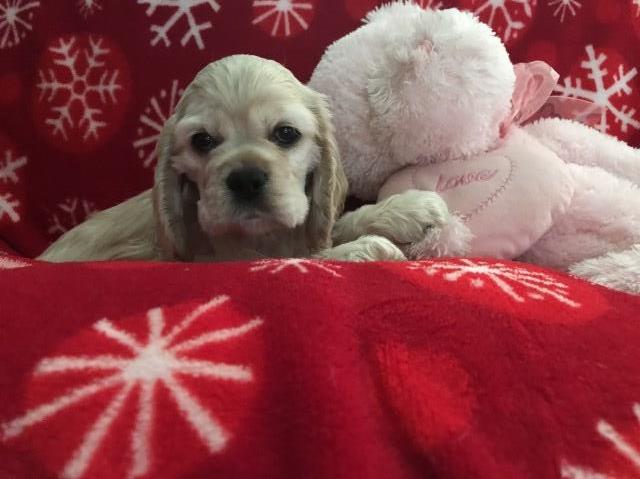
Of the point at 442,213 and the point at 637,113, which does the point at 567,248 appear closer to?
the point at 442,213

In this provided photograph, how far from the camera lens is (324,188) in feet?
5.04

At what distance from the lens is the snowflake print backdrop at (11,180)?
1.75 m

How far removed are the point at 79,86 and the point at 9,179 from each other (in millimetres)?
319

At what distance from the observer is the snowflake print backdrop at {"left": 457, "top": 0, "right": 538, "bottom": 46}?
1818 millimetres

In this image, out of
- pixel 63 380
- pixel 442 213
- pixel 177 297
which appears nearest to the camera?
pixel 63 380

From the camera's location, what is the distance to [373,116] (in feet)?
4.99

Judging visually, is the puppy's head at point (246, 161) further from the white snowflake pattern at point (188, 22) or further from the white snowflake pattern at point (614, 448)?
the white snowflake pattern at point (614, 448)

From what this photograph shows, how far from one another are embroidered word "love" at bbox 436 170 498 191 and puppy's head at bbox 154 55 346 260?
0.25 metres

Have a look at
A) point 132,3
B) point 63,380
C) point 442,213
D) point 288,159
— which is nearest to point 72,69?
point 132,3

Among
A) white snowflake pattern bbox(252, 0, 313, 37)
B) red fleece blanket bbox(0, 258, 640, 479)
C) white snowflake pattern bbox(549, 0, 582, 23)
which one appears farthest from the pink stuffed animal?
red fleece blanket bbox(0, 258, 640, 479)

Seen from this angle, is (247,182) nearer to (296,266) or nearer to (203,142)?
(203,142)

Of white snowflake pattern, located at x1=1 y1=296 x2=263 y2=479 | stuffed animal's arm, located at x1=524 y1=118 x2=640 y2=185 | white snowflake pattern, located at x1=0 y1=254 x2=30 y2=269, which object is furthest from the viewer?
stuffed animal's arm, located at x1=524 y1=118 x2=640 y2=185

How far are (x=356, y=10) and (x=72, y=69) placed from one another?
0.80m

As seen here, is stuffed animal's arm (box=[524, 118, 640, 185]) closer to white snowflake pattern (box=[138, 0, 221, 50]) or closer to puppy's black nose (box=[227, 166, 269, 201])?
puppy's black nose (box=[227, 166, 269, 201])
